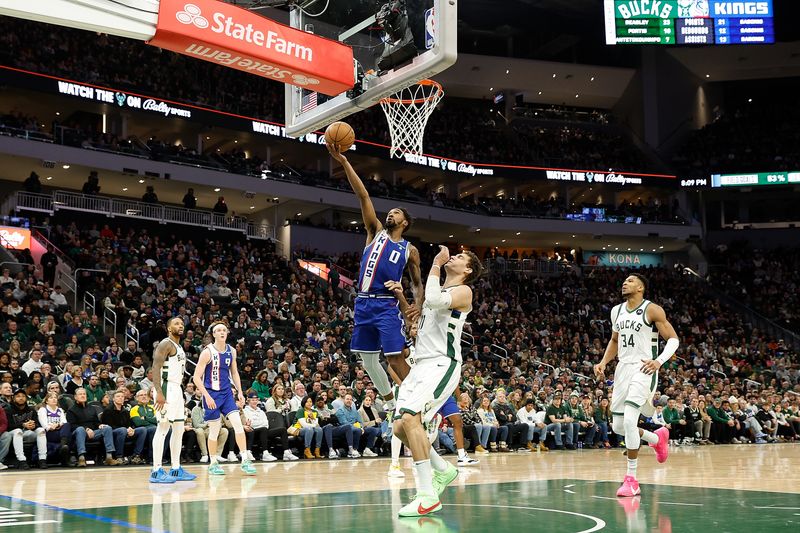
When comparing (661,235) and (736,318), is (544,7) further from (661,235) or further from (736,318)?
(736,318)

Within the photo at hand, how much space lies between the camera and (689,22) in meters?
38.6

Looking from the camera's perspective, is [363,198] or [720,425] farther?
[720,425]

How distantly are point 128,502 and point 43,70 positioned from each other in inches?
918

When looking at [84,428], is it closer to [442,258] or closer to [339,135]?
[339,135]

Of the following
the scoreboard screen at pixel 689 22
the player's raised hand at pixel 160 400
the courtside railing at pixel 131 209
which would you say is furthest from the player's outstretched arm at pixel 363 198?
the scoreboard screen at pixel 689 22

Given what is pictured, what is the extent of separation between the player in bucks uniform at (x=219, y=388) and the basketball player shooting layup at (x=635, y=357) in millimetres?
4587

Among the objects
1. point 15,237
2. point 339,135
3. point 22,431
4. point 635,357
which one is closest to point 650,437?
point 635,357

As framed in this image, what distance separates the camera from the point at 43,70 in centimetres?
2750

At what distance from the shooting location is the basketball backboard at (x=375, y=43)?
846 cm

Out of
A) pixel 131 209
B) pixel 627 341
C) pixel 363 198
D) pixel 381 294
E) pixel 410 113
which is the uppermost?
pixel 131 209

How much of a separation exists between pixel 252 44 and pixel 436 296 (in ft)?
10.7

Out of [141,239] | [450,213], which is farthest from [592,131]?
[141,239]

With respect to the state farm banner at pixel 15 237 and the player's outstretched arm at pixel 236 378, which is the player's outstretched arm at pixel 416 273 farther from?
the state farm banner at pixel 15 237

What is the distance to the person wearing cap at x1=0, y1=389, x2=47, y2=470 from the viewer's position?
12.2 metres
